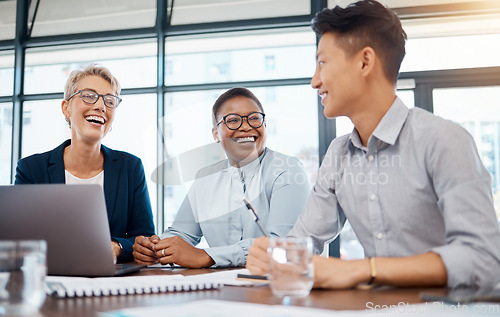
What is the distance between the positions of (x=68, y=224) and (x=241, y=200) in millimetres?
1073

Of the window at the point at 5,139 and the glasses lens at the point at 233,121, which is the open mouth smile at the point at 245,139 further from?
the window at the point at 5,139

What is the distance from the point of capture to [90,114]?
85.2 inches

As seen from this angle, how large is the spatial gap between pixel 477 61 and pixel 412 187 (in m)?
3.73

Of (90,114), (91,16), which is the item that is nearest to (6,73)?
(91,16)

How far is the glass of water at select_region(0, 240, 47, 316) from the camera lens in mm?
739

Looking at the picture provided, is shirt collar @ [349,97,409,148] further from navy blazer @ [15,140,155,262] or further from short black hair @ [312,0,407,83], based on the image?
navy blazer @ [15,140,155,262]

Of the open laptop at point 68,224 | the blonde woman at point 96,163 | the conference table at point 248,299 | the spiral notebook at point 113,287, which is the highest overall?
the blonde woman at point 96,163

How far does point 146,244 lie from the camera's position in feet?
5.45

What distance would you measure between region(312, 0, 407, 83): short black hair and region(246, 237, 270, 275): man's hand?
667mm

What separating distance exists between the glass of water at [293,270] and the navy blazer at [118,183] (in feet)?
3.87

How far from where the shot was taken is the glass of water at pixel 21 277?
0.74m

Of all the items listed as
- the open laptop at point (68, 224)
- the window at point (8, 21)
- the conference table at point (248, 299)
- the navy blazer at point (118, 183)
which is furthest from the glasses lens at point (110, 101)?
the window at point (8, 21)

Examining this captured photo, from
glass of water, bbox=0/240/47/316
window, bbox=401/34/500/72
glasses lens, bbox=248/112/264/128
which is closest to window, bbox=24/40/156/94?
window, bbox=401/34/500/72
